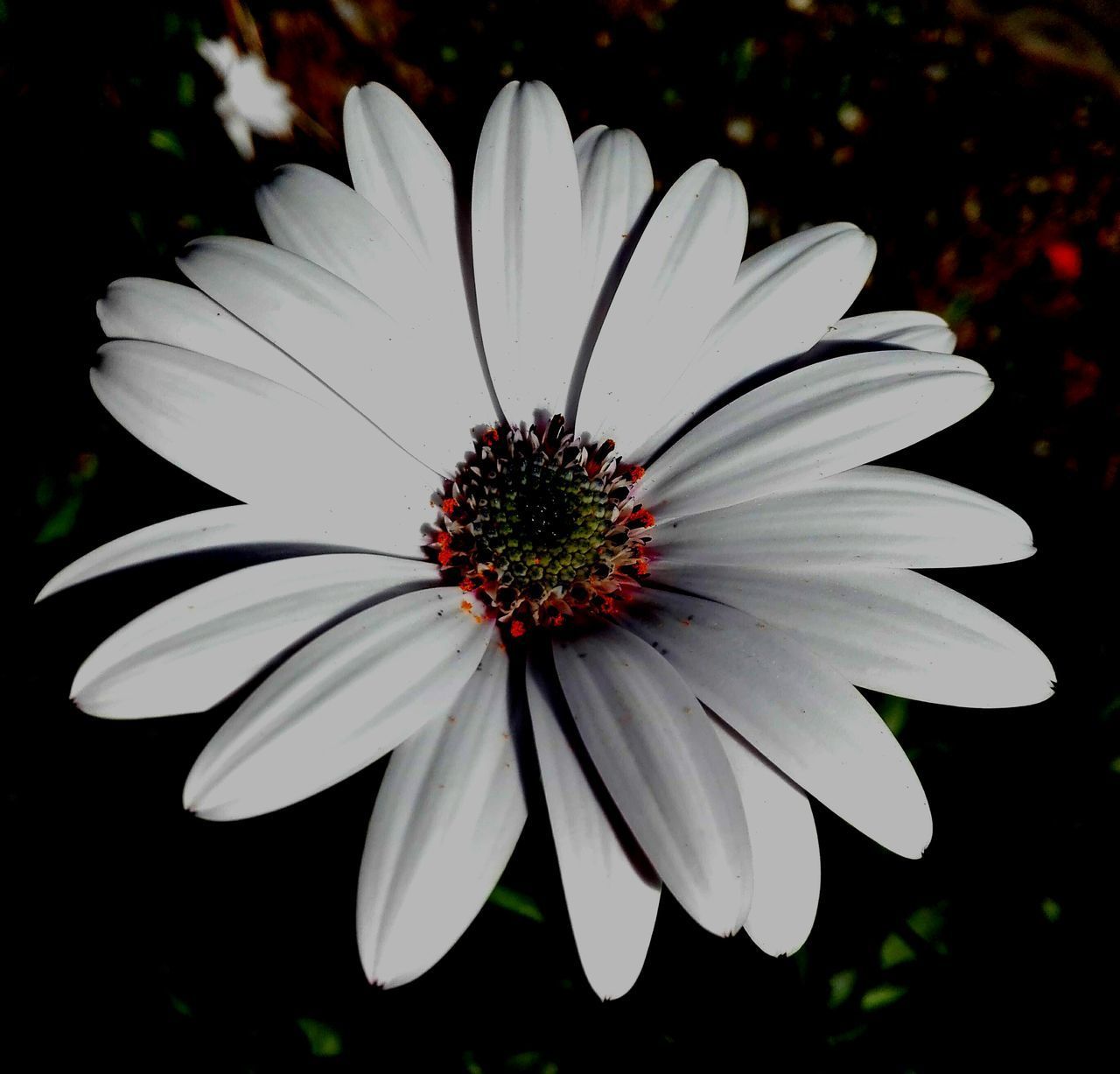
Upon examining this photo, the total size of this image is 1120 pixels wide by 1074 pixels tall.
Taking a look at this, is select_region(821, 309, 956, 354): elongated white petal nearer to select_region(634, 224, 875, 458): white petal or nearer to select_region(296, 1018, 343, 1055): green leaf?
select_region(634, 224, 875, 458): white petal

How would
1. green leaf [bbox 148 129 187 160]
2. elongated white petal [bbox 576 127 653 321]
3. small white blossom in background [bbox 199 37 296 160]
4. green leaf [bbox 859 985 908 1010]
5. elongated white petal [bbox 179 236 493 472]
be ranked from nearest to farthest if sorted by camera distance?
elongated white petal [bbox 179 236 493 472] → elongated white petal [bbox 576 127 653 321] → green leaf [bbox 859 985 908 1010] → green leaf [bbox 148 129 187 160] → small white blossom in background [bbox 199 37 296 160]

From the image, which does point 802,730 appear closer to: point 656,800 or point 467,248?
point 656,800

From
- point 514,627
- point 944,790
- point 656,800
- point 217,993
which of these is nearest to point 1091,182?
point 944,790

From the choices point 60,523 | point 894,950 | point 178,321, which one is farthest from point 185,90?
point 894,950

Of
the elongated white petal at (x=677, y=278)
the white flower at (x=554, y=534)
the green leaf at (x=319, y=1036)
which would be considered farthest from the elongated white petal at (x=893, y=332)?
the green leaf at (x=319, y=1036)

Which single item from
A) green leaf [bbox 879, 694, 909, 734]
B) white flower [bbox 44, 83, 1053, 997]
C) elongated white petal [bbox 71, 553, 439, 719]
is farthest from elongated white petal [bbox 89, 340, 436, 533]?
green leaf [bbox 879, 694, 909, 734]

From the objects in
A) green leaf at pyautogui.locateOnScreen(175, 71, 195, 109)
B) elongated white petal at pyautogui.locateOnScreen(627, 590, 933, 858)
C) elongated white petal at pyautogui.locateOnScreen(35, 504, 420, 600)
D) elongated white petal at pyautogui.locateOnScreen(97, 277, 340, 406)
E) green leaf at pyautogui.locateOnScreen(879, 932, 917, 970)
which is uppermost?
green leaf at pyautogui.locateOnScreen(175, 71, 195, 109)

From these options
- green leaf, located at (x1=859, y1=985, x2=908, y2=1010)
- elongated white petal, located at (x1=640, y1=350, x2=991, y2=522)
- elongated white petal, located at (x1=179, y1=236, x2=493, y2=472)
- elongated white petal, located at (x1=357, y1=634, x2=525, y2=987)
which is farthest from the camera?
green leaf, located at (x1=859, y1=985, x2=908, y2=1010)
